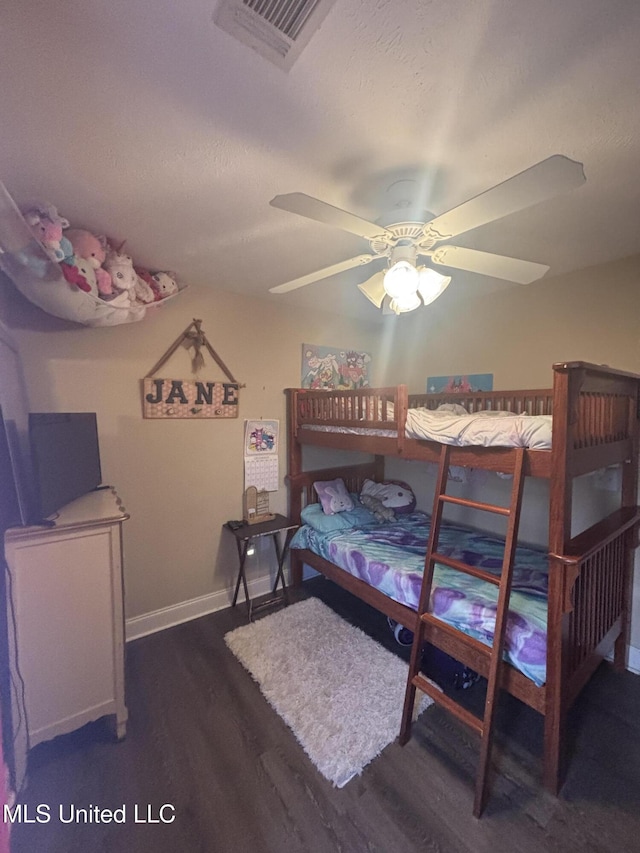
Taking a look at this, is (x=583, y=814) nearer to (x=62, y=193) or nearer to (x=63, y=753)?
(x=63, y=753)

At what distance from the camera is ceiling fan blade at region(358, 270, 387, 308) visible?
1714 millimetres

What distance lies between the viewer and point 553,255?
2121 millimetres

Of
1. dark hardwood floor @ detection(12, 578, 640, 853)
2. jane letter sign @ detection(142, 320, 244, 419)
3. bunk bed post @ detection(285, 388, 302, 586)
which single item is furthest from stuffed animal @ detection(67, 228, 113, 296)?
dark hardwood floor @ detection(12, 578, 640, 853)

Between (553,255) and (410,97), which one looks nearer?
(410,97)

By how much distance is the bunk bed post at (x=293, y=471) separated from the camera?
3012mm

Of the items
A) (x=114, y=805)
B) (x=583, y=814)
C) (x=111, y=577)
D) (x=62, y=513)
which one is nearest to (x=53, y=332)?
(x=62, y=513)

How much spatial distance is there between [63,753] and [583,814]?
2.22 meters

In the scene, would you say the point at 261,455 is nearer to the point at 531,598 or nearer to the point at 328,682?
the point at 328,682

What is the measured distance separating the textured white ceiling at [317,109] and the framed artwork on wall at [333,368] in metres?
1.45

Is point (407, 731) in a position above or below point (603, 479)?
below

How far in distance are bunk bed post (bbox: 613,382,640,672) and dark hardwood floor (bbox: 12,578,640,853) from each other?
0.23 metres

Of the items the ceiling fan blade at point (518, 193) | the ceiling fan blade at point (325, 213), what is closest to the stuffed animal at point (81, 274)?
the ceiling fan blade at point (325, 213)

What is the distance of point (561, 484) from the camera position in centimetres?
141

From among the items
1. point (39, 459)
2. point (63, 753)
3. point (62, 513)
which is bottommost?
point (63, 753)
